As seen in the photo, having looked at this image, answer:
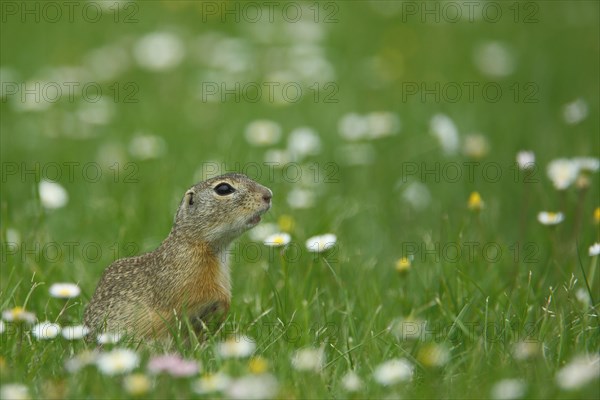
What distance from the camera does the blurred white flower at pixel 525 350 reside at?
3879 mm

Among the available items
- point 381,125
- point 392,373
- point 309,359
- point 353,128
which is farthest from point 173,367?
point 381,125

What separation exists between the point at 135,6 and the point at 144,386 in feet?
28.2

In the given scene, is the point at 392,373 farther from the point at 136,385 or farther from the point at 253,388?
the point at 136,385

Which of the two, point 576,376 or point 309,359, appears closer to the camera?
point 576,376

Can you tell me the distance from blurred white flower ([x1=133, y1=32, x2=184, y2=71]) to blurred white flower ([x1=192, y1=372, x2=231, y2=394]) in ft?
21.8

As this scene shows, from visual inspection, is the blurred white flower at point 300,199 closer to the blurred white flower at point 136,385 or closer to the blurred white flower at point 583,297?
the blurred white flower at point 583,297

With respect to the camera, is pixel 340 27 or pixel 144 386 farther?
pixel 340 27

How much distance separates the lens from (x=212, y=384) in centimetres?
356

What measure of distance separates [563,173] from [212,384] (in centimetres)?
306

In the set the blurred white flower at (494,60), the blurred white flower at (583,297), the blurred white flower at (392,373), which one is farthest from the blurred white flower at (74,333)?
the blurred white flower at (494,60)

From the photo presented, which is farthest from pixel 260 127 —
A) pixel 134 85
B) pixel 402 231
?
pixel 134 85

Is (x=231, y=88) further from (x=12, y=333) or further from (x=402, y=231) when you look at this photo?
(x=12, y=333)

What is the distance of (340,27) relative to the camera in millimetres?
10773

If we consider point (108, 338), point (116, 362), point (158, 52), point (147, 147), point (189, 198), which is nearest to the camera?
point (116, 362)
